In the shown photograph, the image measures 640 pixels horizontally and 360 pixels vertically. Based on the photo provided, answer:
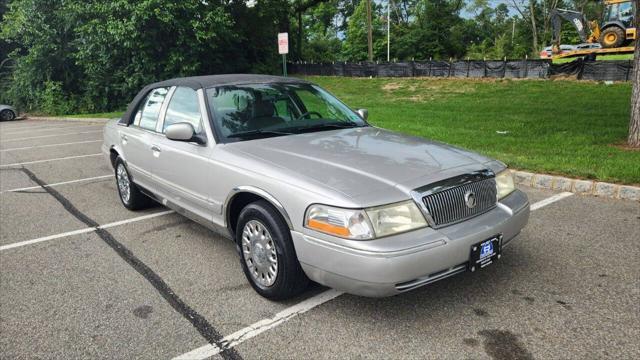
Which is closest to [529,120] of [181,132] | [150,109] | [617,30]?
[150,109]

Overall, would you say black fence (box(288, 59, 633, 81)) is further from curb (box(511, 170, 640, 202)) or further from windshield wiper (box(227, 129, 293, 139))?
windshield wiper (box(227, 129, 293, 139))

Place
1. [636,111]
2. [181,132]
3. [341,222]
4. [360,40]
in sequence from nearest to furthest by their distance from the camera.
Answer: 1. [341,222]
2. [181,132]
3. [636,111]
4. [360,40]

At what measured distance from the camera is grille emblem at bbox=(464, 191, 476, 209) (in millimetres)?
3102

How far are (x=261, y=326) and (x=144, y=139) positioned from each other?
8.91ft

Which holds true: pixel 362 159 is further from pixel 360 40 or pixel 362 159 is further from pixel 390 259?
pixel 360 40

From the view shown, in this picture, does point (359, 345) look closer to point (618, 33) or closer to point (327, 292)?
point (327, 292)

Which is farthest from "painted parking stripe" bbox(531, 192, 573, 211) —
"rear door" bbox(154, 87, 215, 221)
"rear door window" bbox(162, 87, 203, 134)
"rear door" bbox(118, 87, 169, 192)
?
"rear door" bbox(118, 87, 169, 192)

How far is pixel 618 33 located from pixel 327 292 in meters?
26.4

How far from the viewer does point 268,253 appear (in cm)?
329

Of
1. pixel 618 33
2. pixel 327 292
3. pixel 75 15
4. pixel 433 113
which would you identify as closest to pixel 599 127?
pixel 433 113

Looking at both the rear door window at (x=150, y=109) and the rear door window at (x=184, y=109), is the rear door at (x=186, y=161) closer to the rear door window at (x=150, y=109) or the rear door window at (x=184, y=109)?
the rear door window at (x=184, y=109)

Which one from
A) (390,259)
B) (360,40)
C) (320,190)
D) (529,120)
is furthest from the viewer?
(360,40)

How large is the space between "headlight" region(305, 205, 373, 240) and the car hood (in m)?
0.11

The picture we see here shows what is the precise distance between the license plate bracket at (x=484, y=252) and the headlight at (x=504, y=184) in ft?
1.42
